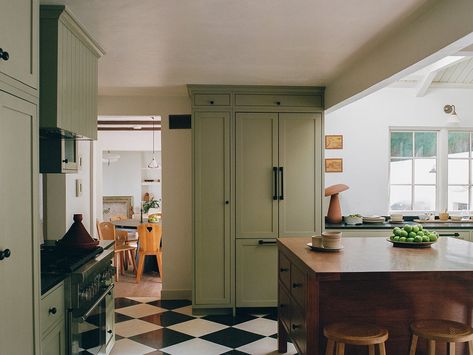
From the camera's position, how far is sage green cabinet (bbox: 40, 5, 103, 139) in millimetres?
2549

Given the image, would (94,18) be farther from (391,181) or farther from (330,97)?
(391,181)

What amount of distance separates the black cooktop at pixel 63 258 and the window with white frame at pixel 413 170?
12.6 ft

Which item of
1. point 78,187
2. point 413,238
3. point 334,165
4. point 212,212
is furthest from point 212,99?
point 413,238

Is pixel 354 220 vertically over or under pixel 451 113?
under

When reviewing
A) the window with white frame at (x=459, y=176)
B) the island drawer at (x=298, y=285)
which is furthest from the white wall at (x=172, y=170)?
the window with white frame at (x=459, y=176)

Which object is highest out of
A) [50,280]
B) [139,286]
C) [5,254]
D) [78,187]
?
[78,187]

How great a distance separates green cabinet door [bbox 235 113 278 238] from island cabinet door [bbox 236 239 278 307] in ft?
0.36

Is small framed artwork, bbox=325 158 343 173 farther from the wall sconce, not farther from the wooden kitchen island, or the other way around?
the wooden kitchen island

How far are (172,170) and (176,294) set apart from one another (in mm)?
1447

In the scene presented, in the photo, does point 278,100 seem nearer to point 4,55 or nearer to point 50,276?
point 50,276

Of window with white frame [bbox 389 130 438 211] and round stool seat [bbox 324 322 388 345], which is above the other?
window with white frame [bbox 389 130 438 211]

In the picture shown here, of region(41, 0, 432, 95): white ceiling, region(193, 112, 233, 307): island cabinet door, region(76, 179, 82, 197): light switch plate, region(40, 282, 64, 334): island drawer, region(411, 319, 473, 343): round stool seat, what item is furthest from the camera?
region(193, 112, 233, 307): island cabinet door

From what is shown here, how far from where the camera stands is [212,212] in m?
4.68

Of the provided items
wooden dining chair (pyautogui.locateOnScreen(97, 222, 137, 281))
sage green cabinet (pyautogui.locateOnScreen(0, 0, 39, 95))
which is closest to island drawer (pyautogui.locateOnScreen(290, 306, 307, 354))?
sage green cabinet (pyautogui.locateOnScreen(0, 0, 39, 95))
